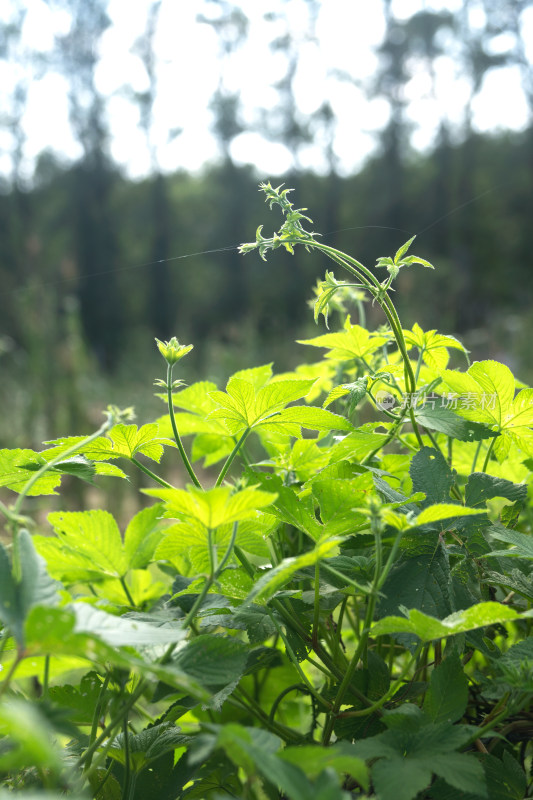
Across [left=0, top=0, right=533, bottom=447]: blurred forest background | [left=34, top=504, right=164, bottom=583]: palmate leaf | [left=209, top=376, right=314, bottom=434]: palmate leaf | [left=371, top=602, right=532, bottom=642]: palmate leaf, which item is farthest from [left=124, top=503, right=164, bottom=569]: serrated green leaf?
[left=0, top=0, right=533, bottom=447]: blurred forest background

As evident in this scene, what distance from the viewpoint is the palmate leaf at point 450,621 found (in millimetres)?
285

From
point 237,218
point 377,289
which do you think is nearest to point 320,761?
point 377,289

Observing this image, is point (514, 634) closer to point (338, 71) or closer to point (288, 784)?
point (288, 784)

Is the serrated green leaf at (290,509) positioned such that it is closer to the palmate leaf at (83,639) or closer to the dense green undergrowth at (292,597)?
the dense green undergrowth at (292,597)

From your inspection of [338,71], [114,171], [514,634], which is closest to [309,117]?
[338,71]

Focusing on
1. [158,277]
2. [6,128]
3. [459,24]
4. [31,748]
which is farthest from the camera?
[158,277]

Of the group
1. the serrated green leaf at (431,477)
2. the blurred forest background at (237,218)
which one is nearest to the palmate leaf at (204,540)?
the serrated green leaf at (431,477)

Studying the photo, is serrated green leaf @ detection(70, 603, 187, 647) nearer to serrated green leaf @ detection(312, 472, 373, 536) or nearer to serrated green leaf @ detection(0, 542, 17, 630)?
serrated green leaf @ detection(0, 542, 17, 630)

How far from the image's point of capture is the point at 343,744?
1.02ft

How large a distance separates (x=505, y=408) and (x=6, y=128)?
733 cm

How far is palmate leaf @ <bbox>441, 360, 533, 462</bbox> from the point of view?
0.44 m

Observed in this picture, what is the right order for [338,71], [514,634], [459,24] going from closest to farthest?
[514,634], [338,71], [459,24]

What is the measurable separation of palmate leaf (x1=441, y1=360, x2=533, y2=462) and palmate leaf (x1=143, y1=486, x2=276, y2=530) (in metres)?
0.23

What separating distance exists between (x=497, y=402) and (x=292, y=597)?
21 centimetres
